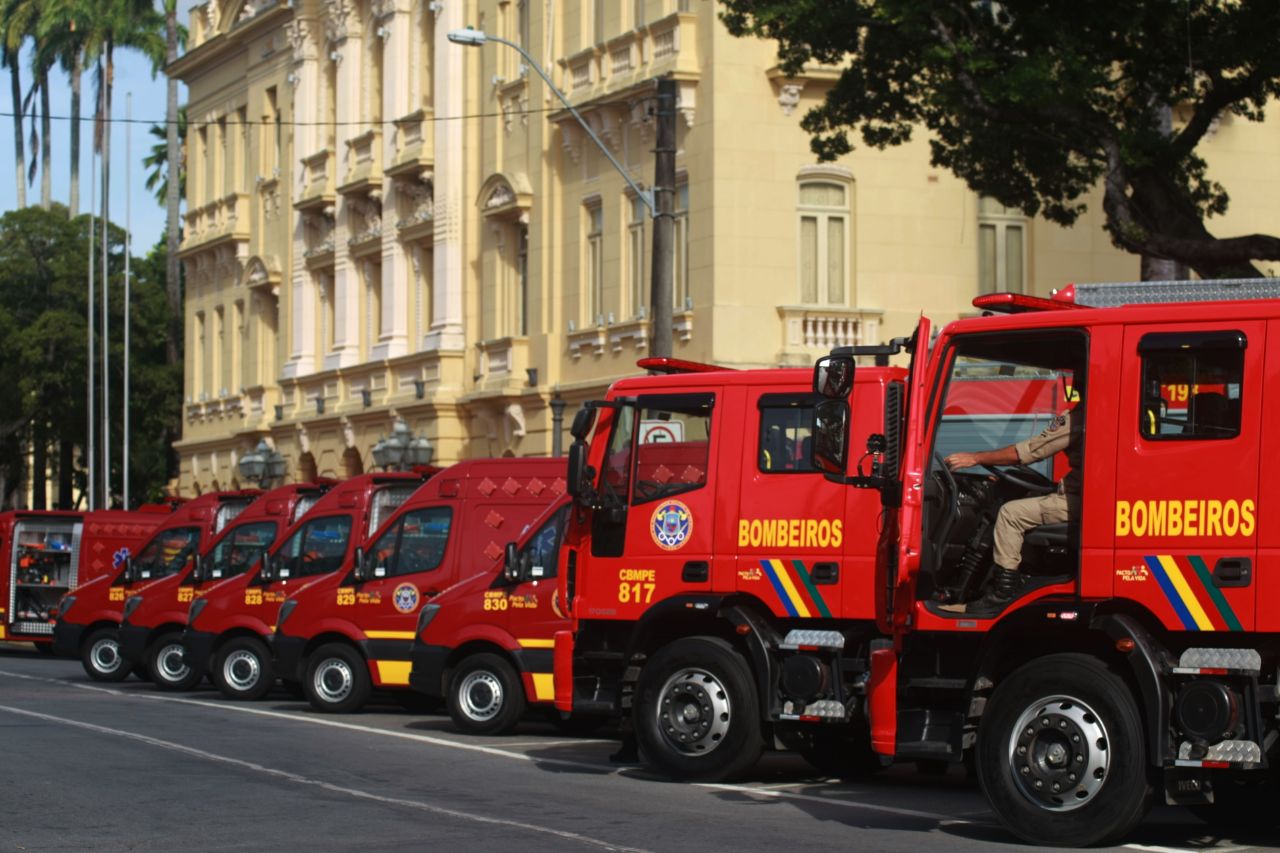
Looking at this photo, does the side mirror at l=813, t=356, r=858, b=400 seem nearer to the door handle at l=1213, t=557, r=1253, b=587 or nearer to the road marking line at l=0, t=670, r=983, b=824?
the door handle at l=1213, t=557, r=1253, b=587

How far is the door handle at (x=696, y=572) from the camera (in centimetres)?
1495

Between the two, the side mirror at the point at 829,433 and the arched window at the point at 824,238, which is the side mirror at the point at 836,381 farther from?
the arched window at the point at 824,238

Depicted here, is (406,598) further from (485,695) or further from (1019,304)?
(1019,304)

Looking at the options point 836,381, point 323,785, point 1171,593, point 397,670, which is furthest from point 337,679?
point 1171,593

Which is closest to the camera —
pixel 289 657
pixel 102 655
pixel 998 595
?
pixel 998 595

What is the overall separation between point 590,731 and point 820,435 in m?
7.90

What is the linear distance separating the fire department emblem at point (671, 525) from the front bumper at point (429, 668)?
4.39m

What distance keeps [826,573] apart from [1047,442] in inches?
105

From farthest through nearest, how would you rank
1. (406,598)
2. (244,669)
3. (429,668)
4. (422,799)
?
(244,669) < (406,598) < (429,668) < (422,799)

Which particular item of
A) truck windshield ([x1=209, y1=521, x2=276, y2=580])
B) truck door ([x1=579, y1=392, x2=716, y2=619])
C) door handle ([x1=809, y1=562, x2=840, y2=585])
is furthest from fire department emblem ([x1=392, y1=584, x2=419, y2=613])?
door handle ([x1=809, y1=562, x2=840, y2=585])

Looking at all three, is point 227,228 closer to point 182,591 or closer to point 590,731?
point 182,591

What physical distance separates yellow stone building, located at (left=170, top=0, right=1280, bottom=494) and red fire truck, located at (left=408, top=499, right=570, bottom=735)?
1168 cm

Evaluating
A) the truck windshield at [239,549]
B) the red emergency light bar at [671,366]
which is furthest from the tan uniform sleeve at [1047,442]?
the truck windshield at [239,549]

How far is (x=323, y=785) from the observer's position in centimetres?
1448
